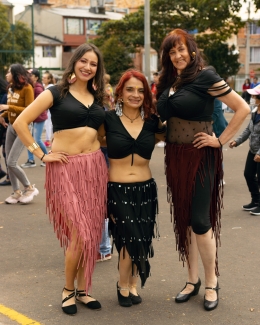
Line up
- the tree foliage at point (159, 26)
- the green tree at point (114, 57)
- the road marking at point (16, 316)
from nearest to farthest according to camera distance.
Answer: the road marking at point (16, 316) → the tree foliage at point (159, 26) → the green tree at point (114, 57)

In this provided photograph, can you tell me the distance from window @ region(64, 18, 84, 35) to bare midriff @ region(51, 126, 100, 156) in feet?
192

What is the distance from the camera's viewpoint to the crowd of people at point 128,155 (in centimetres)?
437

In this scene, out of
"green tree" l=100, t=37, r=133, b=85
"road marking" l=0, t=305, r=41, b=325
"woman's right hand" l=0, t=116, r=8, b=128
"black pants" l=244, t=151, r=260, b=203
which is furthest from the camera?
"green tree" l=100, t=37, r=133, b=85

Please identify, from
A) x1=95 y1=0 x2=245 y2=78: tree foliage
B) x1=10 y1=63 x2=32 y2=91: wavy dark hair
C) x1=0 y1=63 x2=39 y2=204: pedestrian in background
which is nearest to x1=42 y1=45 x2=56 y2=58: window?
x1=95 y1=0 x2=245 y2=78: tree foliage

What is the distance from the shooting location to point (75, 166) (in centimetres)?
439

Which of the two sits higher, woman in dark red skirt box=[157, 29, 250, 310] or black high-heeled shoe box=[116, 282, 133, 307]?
woman in dark red skirt box=[157, 29, 250, 310]

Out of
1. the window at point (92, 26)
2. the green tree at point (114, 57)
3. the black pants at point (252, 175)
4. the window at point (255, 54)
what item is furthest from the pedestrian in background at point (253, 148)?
the window at point (255, 54)

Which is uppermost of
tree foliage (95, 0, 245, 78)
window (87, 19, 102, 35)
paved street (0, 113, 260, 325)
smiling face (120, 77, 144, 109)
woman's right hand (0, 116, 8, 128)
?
window (87, 19, 102, 35)

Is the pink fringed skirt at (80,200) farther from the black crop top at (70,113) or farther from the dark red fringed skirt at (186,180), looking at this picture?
the dark red fringed skirt at (186,180)

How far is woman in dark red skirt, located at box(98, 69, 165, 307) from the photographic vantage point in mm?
4457

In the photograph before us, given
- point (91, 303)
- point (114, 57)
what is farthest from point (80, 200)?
point (114, 57)

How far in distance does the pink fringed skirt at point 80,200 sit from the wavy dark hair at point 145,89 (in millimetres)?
497

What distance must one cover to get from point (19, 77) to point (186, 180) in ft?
16.2

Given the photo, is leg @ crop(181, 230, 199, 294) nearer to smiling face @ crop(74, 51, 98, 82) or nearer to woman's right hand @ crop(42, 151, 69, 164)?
woman's right hand @ crop(42, 151, 69, 164)
